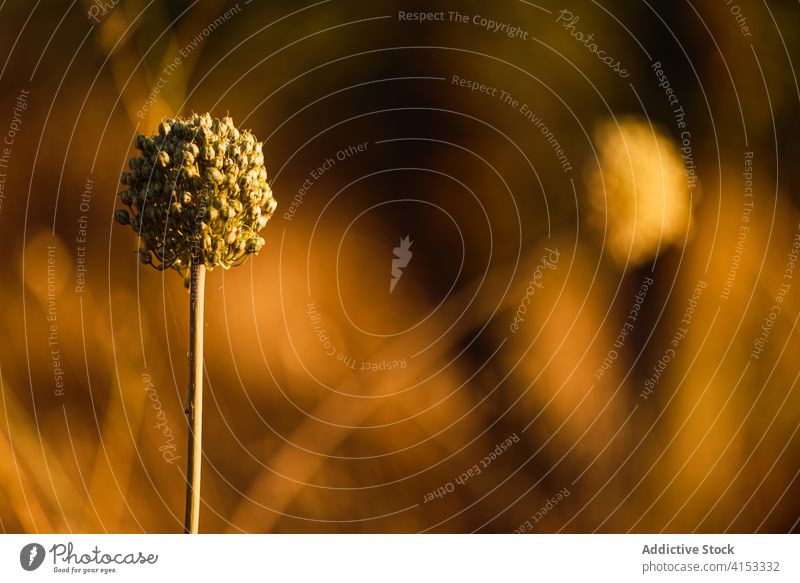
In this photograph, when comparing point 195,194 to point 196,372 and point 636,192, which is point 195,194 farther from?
point 636,192

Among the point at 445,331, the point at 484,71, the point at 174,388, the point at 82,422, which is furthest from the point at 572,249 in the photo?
the point at 82,422

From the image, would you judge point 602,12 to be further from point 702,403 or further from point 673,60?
point 702,403

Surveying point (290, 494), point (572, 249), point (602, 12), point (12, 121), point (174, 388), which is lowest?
point (290, 494)

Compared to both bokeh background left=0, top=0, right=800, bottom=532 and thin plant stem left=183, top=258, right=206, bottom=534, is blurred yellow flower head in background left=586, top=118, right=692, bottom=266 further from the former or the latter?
thin plant stem left=183, top=258, right=206, bottom=534
